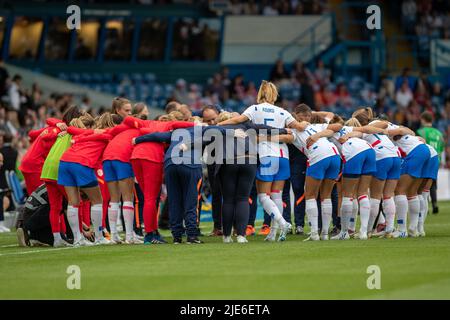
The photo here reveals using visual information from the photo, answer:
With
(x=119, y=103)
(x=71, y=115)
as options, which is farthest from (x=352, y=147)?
(x=71, y=115)

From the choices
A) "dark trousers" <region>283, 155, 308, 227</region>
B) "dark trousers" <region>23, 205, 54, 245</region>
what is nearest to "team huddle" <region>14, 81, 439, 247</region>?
"dark trousers" <region>23, 205, 54, 245</region>

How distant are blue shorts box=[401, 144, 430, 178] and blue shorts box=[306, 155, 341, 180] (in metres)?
1.55

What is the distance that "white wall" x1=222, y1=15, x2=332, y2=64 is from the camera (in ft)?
129

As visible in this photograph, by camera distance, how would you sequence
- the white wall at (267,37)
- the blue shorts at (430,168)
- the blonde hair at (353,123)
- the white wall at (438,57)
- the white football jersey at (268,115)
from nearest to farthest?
1. the white football jersey at (268,115)
2. the blonde hair at (353,123)
3. the blue shorts at (430,168)
4. the white wall at (267,37)
5. the white wall at (438,57)

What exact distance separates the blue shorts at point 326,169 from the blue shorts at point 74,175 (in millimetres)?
3377

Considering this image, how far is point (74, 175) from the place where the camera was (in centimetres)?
1727

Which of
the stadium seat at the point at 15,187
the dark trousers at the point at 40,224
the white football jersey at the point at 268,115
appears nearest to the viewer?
the white football jersey at the point at 268,115

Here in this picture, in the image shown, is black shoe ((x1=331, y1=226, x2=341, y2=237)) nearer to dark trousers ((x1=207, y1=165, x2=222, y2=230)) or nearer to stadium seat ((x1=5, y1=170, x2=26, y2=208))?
dark trousers ((x1=207, y1=165, x2=222, y2=230))

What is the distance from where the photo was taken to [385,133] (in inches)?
706

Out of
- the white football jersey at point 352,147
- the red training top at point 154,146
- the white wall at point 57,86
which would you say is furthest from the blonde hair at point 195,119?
the white wall at point 57,86

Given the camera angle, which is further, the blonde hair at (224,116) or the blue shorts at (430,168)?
the blue shorts at (430,168)

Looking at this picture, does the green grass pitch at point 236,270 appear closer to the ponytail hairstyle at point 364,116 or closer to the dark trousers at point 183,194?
the dark trousers at point 183,194

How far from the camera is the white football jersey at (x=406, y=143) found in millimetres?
18312
